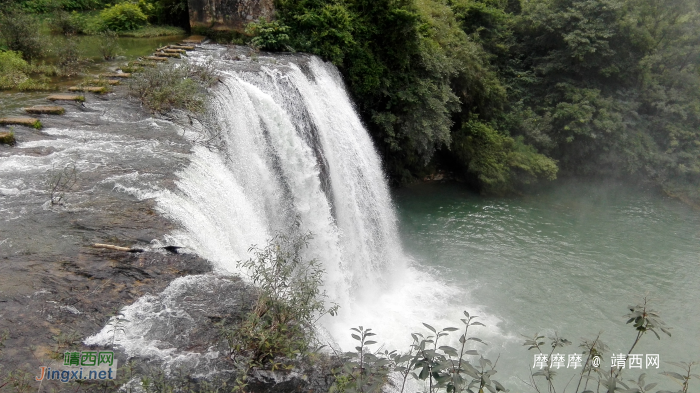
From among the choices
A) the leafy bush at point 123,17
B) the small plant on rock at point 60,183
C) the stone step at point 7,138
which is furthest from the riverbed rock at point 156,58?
the small plant on rock at point 60,183

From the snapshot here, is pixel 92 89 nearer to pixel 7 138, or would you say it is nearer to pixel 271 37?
pixel 7 138

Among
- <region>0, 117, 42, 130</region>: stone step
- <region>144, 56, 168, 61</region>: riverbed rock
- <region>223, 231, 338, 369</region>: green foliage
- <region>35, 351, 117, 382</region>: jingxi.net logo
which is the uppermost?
<region>144, 56, 168, 61</region>: riverbed rock

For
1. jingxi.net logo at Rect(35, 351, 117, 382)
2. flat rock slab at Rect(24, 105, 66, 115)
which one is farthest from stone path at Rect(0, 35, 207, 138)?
jingxi.net logo at Rect(35, 351, 117, 382)

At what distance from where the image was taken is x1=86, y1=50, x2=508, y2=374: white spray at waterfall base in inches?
236

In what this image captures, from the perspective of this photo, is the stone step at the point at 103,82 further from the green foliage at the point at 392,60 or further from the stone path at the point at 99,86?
the green foliage at the point at 392,60

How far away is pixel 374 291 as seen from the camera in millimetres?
9391

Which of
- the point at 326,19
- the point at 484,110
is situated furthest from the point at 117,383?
the point at 484,110

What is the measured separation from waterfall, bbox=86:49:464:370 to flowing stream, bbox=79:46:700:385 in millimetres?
24

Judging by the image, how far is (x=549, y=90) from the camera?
16328 millimetres

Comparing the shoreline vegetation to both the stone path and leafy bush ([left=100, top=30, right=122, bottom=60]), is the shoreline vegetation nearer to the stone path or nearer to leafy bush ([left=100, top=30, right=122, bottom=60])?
leafy bush ([left=100, top=30, right=122, bottom=60])

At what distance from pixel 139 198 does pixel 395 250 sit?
670 cm

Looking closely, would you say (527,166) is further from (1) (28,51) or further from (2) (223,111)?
(1) (28,51)

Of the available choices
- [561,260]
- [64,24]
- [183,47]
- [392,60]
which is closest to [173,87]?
[183,47]

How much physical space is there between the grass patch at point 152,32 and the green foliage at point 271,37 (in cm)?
322
